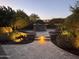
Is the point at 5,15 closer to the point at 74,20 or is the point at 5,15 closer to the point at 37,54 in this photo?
the point at 74,20

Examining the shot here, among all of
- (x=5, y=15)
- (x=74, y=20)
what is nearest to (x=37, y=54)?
A: (x=74, y=20)

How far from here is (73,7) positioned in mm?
17266

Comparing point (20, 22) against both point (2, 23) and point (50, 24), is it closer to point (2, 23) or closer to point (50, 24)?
point (2, 23)

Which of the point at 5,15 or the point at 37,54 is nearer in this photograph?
the point at 37,54

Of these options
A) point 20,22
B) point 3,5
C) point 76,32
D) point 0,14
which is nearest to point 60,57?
point 76,32

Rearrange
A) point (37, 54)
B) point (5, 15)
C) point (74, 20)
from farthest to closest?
point (5, 15), point (74, 20), point (37, 54)

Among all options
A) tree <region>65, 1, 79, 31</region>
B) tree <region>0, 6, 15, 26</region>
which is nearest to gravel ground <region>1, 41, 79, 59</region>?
tree <region>65, 1, 79, 31</region>

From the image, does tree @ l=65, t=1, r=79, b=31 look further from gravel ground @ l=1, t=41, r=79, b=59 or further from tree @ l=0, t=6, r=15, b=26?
tree @ l=0, t=6, r=15, b=26

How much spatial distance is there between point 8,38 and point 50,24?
74.5ft

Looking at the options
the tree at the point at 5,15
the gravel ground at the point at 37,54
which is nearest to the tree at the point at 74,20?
the gravel ground at the point at 37,54

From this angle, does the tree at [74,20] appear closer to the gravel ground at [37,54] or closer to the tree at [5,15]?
the gravel ground at [37,54]

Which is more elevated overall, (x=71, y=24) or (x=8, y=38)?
(x=71, y=24)

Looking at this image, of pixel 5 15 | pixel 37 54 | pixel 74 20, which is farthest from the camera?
pixel 5 15

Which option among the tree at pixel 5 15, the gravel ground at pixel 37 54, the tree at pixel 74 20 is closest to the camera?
the gravel ground at pixel 37 54
